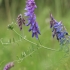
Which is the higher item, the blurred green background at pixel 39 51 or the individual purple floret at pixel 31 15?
the individual purple floret at pixel 31 15

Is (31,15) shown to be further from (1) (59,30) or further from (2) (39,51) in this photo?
(2) (39,51)

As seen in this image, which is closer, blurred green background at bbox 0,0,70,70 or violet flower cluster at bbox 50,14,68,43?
violet flower cluster at bbox 50,14,68,43

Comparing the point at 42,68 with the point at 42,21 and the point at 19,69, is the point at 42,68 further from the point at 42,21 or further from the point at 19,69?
the point at 42,21

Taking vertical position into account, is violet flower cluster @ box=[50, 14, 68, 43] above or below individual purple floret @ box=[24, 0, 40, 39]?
below

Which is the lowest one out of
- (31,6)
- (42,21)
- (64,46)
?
(42,21)

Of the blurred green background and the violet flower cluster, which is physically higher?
the violet flower cluster

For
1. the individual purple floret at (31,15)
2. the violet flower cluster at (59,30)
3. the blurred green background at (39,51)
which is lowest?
the blurred green background at (39,51)

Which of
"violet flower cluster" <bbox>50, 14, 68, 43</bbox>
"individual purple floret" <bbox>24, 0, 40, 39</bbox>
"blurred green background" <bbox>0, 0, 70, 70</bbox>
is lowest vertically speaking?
"blurred green background" <bbox>0, 0, 70, 70</bbox>

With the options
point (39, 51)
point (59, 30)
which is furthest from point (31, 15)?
point (39, 51)

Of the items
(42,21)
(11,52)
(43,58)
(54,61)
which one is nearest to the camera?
(54,61)

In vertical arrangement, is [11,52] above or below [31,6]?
below

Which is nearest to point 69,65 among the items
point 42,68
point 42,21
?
point 42,68
